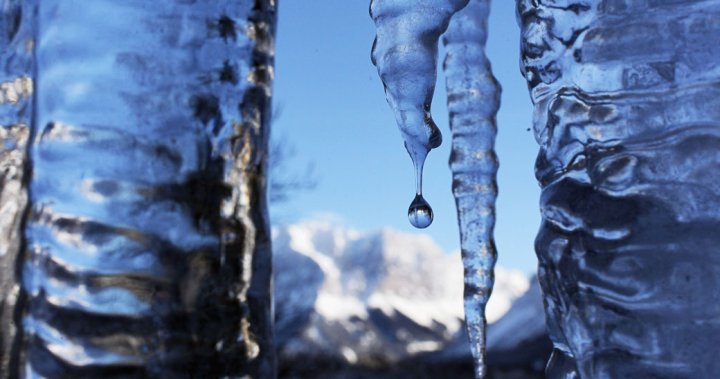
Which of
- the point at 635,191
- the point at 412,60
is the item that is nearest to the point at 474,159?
the point at 412,60

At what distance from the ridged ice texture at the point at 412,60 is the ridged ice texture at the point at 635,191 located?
0.17m

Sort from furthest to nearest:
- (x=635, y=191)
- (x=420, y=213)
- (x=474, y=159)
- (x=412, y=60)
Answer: (x=474, y=159) < (x=420, y=213) < (x=412, y=60) < (x=635, y=191)

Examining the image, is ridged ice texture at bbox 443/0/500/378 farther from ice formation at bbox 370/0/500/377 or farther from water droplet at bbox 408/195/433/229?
water droplet at bbox 408/195/433/229

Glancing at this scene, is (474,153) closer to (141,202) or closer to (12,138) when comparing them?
(141,202)

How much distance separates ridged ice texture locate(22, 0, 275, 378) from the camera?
3.92ft

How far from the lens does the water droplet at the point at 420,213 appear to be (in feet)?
4.19

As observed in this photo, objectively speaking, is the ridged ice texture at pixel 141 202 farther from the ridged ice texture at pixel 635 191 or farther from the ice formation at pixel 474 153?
the ridged ice texture at pixel 635 191

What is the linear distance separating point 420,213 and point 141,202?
1.37 ft

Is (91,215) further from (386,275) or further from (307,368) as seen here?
(386,275)

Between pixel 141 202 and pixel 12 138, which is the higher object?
pixel 12 138

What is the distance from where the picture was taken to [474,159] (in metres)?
1.51

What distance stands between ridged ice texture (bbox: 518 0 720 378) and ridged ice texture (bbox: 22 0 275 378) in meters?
0.49

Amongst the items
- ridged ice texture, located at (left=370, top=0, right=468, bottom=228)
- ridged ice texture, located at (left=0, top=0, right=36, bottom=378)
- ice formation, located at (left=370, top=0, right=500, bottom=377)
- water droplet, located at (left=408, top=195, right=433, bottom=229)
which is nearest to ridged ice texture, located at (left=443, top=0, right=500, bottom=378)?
ice formation, located at (left=370, top=0, right=500, bottom=377)

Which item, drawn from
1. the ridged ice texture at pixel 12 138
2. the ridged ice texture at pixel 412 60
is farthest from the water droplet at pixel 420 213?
the ridged ice texture at pixel 12 138
